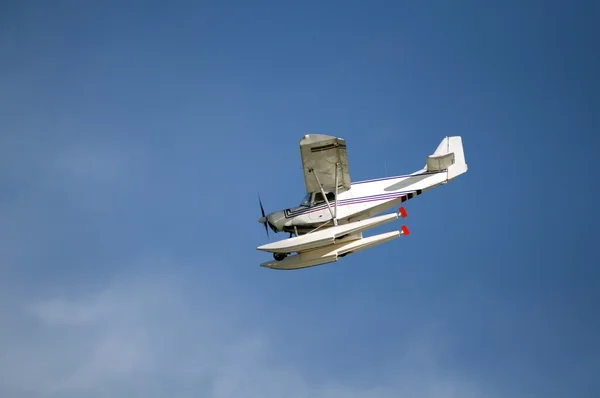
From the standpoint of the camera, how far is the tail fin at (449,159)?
2212 cm

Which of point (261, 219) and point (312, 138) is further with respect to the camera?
point (261, 219)

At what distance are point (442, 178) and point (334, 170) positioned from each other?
3861 mm

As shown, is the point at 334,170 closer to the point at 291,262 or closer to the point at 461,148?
the point at 291,262

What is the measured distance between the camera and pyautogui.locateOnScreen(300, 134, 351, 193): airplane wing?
20.1m

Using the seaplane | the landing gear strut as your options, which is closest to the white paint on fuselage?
the seaplane

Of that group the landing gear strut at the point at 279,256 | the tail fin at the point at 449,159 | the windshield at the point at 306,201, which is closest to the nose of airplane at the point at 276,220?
the windshield at the point at 306,201

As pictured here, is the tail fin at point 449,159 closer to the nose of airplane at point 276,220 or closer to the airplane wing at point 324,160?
the airplane wing at point 324,160

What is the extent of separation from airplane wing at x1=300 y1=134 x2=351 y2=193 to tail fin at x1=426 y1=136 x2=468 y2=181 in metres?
2.96

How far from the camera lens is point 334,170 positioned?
21.1 meters

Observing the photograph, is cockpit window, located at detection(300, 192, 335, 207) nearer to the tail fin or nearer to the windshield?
the windshield

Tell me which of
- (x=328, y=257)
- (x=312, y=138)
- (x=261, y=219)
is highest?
(x=312, y=138)

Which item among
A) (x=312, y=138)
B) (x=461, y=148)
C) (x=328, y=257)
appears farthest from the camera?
(x=461, y=148)

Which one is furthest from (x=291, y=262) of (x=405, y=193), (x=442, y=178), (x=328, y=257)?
(x=442, y=178)

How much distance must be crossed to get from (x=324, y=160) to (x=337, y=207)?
187 cm
